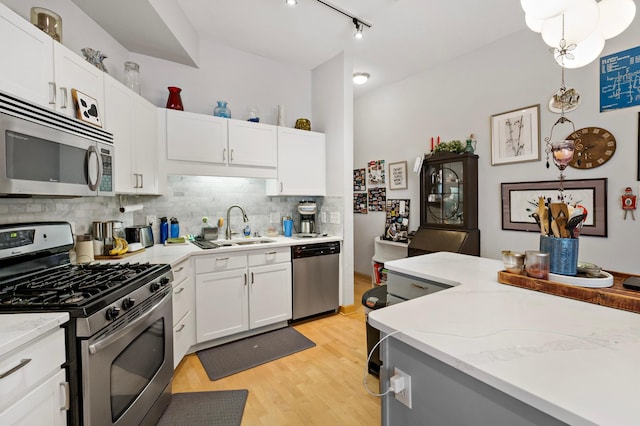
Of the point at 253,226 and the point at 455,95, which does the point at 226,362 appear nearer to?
the point at 253,226

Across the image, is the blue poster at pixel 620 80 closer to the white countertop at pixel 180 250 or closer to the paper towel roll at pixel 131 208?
the white countertop at pixel 180 250

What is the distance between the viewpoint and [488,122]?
3250 mm

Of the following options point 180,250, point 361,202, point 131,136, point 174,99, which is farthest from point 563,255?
point 361,202

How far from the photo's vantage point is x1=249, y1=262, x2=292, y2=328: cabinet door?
9.21 ft

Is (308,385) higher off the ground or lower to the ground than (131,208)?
lower

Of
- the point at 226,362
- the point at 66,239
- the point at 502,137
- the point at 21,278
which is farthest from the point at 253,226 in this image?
the point at 502,137

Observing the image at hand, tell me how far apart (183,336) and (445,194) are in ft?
10.0

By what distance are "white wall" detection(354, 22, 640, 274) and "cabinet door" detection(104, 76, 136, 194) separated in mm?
3296

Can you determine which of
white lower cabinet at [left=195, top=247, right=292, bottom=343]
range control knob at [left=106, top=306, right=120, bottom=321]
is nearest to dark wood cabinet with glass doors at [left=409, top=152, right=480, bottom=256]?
white lower cabinet at [left=195, top=247, right=292, bottom=343]

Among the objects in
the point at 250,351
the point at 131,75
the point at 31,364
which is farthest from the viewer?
the point at 250,351

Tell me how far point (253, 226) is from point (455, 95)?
2930 millimetres

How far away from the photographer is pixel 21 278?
1483 mm

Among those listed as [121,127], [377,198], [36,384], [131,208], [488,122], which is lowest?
[36,384]

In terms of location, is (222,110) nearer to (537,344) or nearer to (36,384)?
(36,384)
